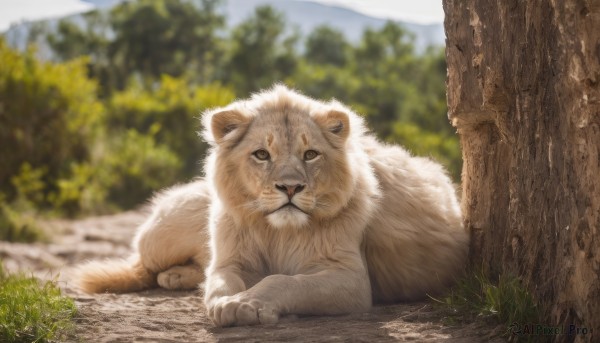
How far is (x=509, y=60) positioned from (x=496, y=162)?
0.96m

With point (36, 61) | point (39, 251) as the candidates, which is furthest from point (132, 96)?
point (39, 251)

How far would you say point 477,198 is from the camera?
5953 millimetres

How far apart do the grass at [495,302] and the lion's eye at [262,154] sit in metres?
1.51

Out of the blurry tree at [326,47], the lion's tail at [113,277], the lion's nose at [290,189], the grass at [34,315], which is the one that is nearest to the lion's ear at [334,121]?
the lion's nose at [290,189]

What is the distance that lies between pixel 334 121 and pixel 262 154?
0.60 meters

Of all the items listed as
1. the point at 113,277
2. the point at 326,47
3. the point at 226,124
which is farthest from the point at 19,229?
the point at 326,47

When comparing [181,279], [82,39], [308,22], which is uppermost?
[82,39]

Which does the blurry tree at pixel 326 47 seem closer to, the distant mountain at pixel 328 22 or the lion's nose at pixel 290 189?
the distant mountain at pixel 328 22

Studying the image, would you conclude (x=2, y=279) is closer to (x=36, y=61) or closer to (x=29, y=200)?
(x=29, y=200)

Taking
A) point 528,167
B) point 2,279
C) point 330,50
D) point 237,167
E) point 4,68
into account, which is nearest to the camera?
point 528,167

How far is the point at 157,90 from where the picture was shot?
2194 cm

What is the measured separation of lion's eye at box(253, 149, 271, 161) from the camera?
5523 mm

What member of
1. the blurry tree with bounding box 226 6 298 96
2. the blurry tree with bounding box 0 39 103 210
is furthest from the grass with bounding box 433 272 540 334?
the blurry tree with bounding box 226 6 298 96

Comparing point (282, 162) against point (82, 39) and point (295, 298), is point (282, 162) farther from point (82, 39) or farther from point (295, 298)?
point (82, 39)
